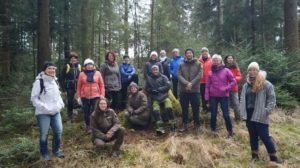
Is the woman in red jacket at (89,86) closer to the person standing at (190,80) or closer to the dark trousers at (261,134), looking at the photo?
the person standing at (190,80)

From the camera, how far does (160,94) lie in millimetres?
8789

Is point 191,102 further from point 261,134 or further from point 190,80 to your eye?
point 261,134

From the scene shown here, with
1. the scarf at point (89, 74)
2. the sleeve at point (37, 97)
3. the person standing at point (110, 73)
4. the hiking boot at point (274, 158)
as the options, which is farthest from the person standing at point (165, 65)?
the sleeve at point (37, 97)

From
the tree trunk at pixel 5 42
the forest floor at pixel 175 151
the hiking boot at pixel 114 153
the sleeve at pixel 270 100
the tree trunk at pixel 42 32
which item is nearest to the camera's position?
the sleeve at pixel 270 100

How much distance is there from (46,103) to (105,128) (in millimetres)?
1415

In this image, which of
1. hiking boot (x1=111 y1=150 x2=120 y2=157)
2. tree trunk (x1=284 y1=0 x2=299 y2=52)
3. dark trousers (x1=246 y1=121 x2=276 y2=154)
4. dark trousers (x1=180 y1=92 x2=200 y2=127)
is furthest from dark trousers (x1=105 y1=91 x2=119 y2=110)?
tree trunk (x1=284 y1=0 x2=299 y2=52)

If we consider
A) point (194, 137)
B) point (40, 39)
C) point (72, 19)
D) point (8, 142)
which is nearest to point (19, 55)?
point (72, 19)

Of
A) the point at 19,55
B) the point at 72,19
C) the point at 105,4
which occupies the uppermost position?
the point at 105,4

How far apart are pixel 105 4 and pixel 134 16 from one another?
5.46m

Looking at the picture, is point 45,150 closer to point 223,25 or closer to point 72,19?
point 72,19

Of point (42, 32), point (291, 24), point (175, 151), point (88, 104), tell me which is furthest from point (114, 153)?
point (291, 24)

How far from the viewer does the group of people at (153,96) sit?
6492 millimetres

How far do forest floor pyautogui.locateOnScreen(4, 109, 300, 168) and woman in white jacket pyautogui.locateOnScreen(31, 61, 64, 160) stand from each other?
0.58 meters

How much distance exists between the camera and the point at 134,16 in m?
23.1
